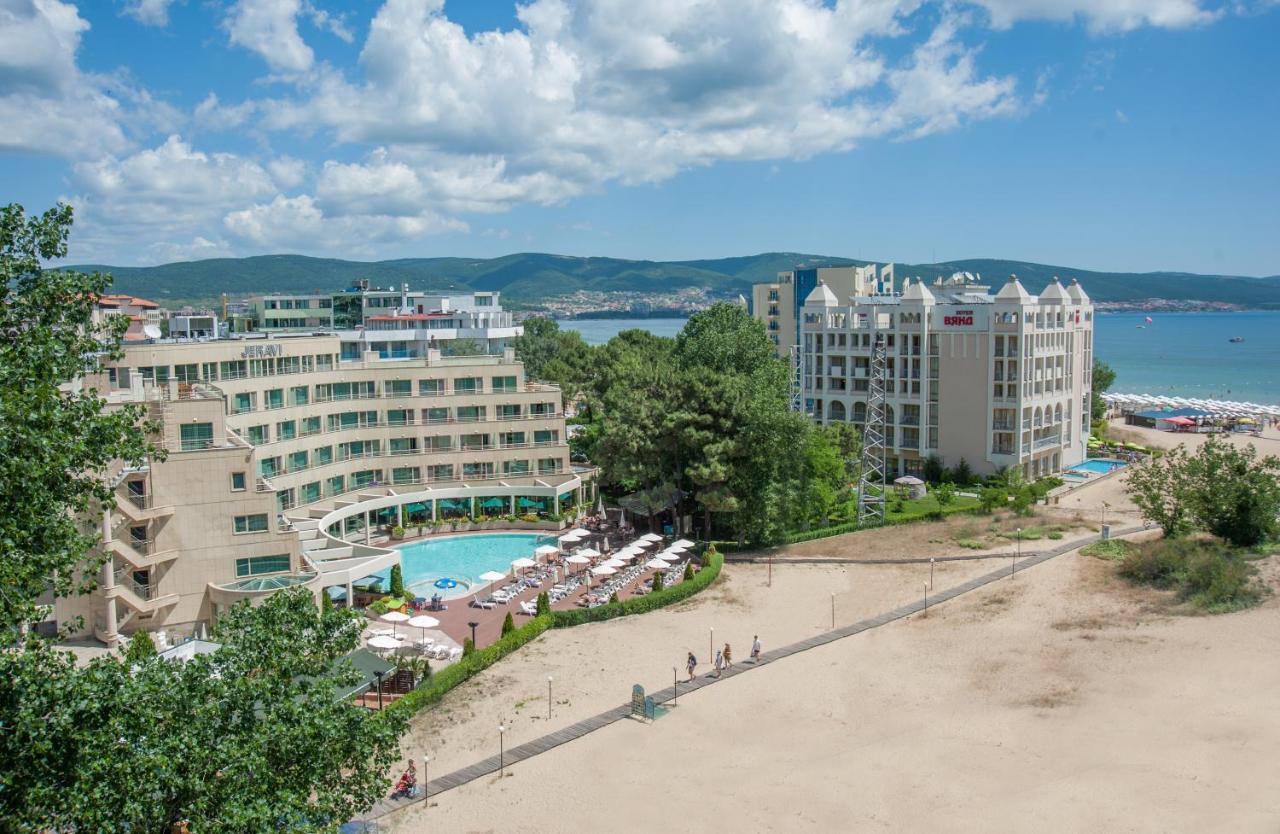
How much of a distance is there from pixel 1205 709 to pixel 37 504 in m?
34.3

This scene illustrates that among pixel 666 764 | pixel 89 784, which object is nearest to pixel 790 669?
pixel 666 764

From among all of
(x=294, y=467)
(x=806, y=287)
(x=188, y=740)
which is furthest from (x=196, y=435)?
(x=806, y=287)

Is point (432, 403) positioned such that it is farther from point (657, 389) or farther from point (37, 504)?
point (37, 504)

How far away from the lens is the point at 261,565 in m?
40.6

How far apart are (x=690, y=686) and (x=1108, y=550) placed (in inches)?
1096

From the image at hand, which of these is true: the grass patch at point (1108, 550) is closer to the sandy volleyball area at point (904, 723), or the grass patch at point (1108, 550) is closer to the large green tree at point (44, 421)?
the sandy volleyball area at point (904, 723)

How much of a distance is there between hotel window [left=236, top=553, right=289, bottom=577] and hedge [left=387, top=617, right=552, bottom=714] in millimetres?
10104

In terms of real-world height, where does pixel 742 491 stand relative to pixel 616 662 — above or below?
above

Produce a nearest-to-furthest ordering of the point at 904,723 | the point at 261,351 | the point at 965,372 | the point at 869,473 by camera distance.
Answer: the point at 904,723 → the point at 261,351 → the point at 869,473 → the point at 965,372

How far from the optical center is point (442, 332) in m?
102

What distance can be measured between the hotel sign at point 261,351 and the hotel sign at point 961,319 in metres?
49.6

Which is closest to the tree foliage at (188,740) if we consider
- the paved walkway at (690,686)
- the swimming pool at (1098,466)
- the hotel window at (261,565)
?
the paved walkway at (690,686)

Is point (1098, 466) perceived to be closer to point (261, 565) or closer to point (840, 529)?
point (840, 529)

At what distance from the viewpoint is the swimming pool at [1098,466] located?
79369 mm
